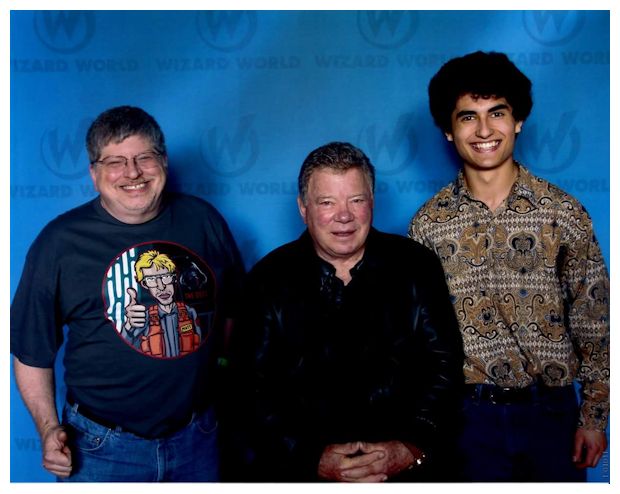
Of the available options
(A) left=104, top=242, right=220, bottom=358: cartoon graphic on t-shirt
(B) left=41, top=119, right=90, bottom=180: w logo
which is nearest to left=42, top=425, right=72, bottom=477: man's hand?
(A) left=104, top=242, right=220, bottom=358: cartoon graphic on t-shirt

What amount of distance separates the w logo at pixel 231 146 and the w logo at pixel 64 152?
1.67ft

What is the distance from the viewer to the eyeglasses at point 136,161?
79.9 inches

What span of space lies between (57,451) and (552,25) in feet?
7.90

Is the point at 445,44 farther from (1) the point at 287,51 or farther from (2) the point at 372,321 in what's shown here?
(2) the point at 372,321

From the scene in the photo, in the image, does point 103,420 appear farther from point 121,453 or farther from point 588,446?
point 588,446

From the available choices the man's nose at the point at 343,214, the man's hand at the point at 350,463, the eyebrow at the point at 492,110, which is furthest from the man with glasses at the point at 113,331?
the eyebrow at the point at 492,110

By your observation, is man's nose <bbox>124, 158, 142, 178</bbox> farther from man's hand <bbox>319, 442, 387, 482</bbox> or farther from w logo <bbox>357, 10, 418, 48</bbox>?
w logo <bbox>357, 10, 418, 48</bbox>

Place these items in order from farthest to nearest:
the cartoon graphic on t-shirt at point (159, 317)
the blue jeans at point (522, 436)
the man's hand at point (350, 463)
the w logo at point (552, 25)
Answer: the w logo at point (552, 25) → the cartoon graphic on t-shirt at point (159, 317) → the blue jeans at point (522, 436) → the man's hand at point (350, 463)

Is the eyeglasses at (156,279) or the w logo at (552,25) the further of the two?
the w logo at (552,25)

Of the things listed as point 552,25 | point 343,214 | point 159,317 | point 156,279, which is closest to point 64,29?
point 156,279

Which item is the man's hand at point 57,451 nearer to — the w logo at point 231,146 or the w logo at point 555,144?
the w logo at point 231,146

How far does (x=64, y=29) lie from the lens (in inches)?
108

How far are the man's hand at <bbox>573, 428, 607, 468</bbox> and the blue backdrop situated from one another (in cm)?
71

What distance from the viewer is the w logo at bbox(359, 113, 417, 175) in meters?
2.72
